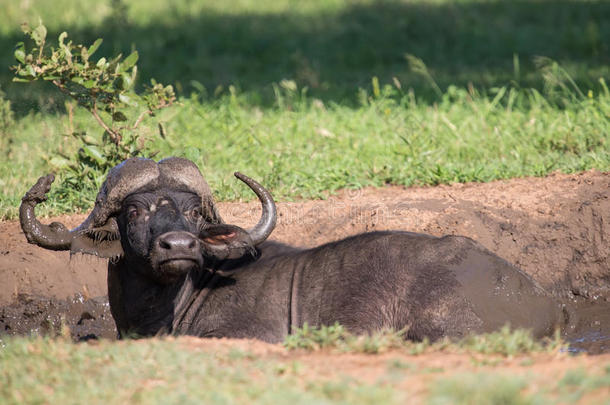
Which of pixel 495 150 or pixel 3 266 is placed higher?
pixel 495 150

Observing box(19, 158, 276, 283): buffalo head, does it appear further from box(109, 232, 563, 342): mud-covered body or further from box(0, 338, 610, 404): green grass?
box(0, 338, 610, 404): green grass

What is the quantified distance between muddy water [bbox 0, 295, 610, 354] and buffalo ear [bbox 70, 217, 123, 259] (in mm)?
1122

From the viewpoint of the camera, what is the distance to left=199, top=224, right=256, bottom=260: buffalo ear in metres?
4.68

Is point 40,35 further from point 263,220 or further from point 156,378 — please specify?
point 156,378

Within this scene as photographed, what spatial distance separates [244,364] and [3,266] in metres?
3.18

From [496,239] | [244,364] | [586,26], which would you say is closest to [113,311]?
[244,364]

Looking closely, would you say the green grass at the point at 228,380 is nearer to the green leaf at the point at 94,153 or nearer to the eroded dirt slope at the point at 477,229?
the eroded dirt slope at the point at 477,229

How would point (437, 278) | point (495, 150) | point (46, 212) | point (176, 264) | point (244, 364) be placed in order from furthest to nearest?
point (495, 150)
point (46, 212)
point (437, 278)
point (176, 264)
point (244, 364)

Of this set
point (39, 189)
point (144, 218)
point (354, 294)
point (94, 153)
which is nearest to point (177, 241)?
point (144, 218)

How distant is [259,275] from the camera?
Result: 16.2 feet

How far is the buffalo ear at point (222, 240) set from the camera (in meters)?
4.68

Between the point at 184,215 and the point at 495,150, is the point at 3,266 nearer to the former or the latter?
the point at 184,215

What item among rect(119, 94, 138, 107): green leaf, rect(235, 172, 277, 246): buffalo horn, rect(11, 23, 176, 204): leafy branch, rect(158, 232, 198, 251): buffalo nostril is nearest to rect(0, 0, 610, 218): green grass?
rect(11, 23, 176, 204): leafy branch

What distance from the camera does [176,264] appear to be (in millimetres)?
4223
